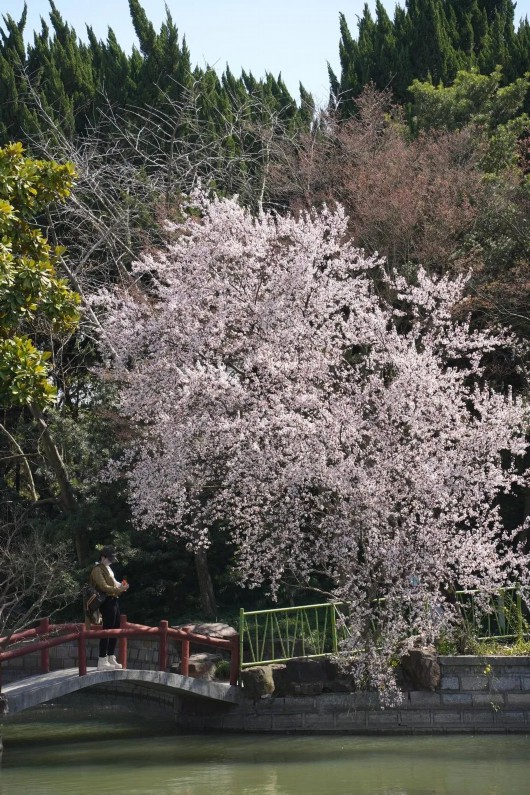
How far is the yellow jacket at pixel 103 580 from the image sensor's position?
52.1ft

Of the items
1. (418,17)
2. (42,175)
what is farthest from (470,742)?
(418,17)

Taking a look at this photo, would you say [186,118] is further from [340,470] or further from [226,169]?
[340,470]

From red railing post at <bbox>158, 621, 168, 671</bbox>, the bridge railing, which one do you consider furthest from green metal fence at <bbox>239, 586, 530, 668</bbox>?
red railing post at <bbox>158, 621, 168, 671</bbox>

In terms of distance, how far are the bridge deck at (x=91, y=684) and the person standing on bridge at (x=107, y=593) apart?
0.24m

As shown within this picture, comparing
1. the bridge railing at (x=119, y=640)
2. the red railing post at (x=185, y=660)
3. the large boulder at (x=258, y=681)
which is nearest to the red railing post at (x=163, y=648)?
the bridge railing at (x=119, y=640)

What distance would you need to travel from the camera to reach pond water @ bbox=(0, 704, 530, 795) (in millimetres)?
13289

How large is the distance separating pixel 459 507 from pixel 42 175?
296 inches

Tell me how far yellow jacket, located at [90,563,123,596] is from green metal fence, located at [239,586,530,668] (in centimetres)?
224

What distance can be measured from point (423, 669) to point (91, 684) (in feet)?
15.7

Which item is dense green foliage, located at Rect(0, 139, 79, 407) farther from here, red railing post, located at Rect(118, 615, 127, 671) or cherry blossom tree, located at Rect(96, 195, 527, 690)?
red railing post, located at Rect(118, 615, 127, 671)

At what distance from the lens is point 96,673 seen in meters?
16.0

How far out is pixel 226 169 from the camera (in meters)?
27.8

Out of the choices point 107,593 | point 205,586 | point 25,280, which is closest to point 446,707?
point 107,593

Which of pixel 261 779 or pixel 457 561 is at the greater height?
pixel 457 561
